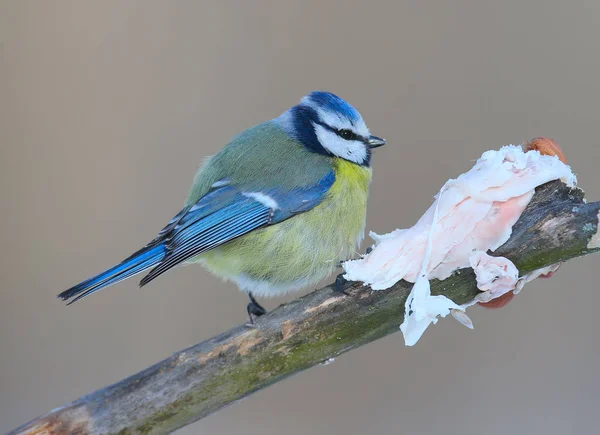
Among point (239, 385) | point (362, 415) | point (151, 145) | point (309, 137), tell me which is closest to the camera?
point (239, 385)

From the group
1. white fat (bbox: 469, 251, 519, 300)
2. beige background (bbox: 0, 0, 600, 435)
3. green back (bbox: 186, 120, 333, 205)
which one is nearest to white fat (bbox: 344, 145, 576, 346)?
white fat (bbox: 469, 251, 519, 300)

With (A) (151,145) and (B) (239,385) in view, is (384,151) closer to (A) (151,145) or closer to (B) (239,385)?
(A) (151,145)

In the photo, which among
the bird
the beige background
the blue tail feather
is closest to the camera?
the blue tail feather

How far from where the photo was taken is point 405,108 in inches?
88.8

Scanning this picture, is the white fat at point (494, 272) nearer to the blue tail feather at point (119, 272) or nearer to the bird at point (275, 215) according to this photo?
the bird at point (275, 215)

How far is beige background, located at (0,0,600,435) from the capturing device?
6.77 ft

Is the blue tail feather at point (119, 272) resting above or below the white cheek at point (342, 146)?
below

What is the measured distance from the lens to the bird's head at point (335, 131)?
1519 millimetres

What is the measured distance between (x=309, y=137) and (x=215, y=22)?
1.10 metres

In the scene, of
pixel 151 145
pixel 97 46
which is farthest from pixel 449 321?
pixel 97 46

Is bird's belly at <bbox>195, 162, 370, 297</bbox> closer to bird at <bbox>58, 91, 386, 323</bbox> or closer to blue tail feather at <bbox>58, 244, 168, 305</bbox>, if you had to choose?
bird at <bbox>58, 91, 386, 323</bbox>

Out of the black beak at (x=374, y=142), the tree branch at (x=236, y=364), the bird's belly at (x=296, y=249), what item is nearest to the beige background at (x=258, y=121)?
the black beak at (x=374, y=142)

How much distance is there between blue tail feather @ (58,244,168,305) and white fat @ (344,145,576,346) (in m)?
0.43

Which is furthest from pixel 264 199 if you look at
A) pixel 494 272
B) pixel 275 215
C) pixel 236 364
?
pixel 494 272
